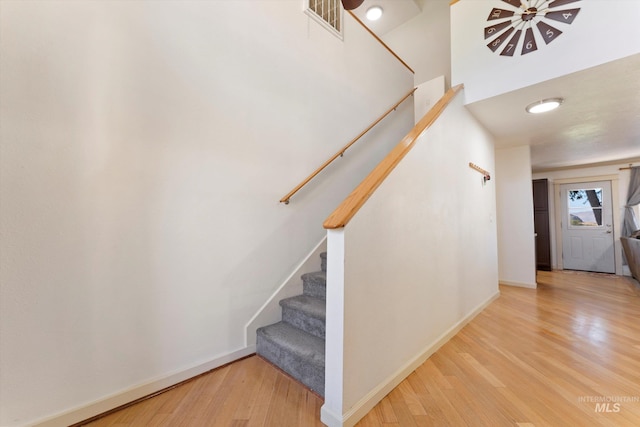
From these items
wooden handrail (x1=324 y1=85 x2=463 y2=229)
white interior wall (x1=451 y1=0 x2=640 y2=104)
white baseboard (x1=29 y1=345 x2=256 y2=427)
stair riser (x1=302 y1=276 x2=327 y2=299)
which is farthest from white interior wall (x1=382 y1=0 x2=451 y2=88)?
white baseboard (x1=29 y1=345 x2=256 y2=427)

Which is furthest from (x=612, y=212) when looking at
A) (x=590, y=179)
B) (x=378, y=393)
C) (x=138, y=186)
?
(x=138, y=186)

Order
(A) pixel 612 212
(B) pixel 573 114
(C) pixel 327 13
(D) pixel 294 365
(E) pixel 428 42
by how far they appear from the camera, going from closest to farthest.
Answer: (D) pixel 294 365 < (C) pixel 327 13 < (B) pixel 573 114 < (E) pixel 428 42 < (A) pixel 612 212

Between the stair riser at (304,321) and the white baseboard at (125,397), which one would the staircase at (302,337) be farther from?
the white baseboard at (125,397)

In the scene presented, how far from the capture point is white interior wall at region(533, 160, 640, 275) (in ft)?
17.0

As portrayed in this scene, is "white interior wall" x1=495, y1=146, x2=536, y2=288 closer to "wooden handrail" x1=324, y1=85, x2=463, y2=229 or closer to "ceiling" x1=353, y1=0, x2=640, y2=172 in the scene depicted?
"ceiling" x1=353, y1=0, x2=640, y2=172

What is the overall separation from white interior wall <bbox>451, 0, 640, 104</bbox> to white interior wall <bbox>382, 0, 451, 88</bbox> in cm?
168

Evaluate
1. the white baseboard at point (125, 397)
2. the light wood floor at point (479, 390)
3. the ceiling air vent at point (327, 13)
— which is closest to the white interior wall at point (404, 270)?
the light wood floor at point (479, 390)

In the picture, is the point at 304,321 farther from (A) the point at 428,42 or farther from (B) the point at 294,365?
(A) the point at 428,42

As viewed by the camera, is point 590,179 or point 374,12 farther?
point 590,179

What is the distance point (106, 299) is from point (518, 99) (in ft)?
12.4

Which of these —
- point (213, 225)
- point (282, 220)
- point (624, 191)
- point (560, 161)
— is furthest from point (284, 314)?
point (624, 191)

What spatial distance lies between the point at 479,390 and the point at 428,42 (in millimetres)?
5155

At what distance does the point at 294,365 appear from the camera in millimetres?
1693

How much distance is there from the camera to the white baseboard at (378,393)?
128 centimetres
